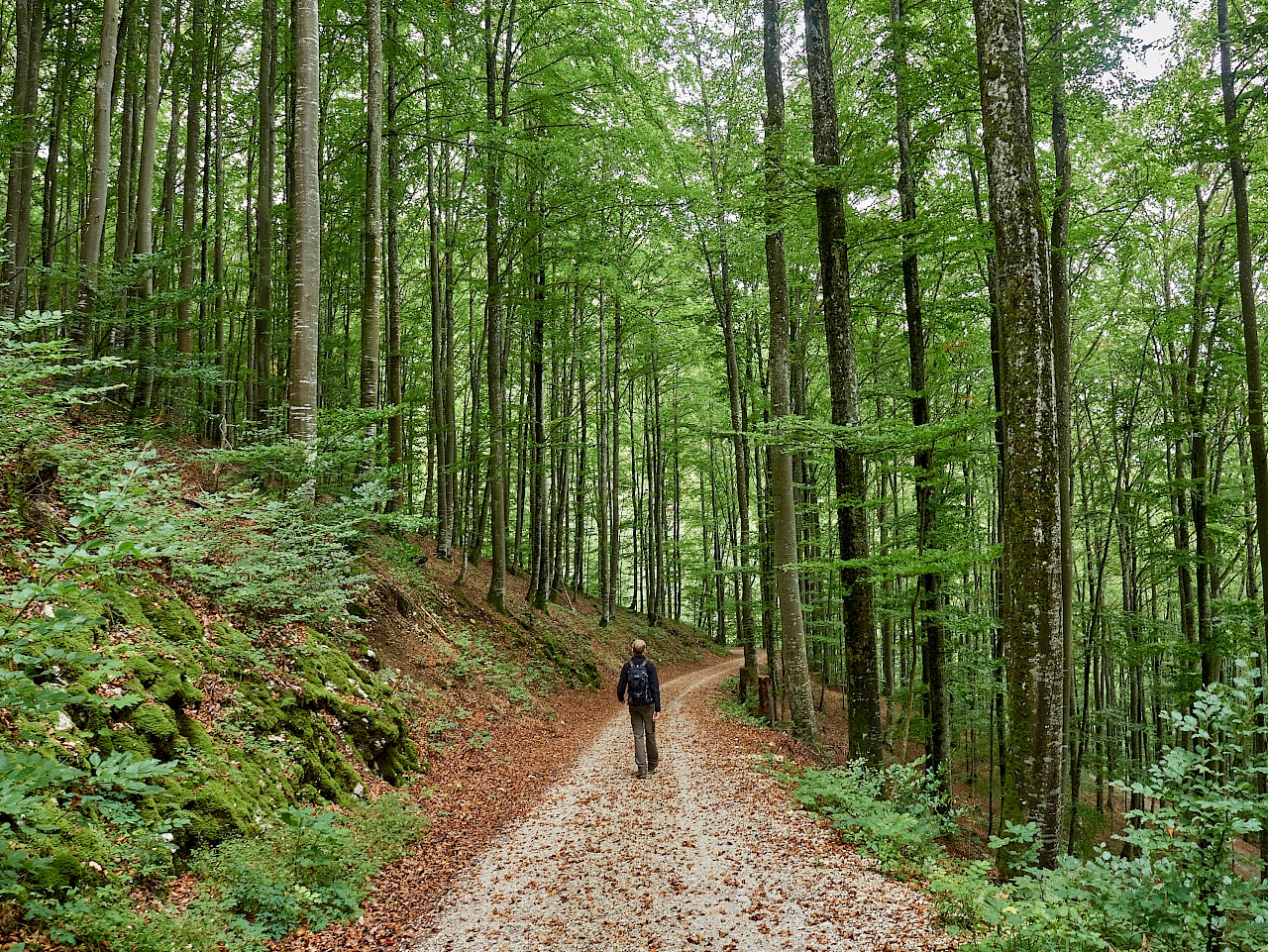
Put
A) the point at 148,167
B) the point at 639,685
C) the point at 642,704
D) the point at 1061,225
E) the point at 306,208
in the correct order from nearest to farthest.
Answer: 1. the point at 306,208
2. the point at 642,704
3. the point at 639,685
4. the point at 1061,225
5. the point at 148,167

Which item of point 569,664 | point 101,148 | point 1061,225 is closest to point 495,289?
point 101,148

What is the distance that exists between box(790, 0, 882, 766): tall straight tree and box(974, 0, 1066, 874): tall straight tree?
258cm

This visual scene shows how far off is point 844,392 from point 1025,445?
9.90 feet

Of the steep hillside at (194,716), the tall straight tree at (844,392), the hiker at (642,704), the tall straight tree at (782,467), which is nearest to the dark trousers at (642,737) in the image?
the hiker at (642,704)

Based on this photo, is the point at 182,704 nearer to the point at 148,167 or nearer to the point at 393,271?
the point at 148,167

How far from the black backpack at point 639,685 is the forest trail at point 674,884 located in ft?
3.55

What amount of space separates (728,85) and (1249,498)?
1478cm

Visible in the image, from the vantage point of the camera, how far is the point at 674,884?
5.48 meters

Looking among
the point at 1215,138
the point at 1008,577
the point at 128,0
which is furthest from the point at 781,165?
the point at 128,0

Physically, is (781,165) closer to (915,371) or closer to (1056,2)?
(915,371)

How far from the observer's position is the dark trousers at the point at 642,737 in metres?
8.98

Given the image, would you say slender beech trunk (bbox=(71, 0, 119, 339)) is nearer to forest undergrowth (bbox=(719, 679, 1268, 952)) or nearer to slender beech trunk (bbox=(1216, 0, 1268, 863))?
forest undergrowth (bbox=(719, 679, 1268, 952))

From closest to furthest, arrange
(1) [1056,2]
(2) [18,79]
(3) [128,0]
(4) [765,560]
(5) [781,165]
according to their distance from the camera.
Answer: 1. (5) [781,165]
2. (1) [1056,2]
3. (2) [18,79]
4. (3) [128,0]
5. (4) [765,560]

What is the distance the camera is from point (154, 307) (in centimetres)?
Answer: 834
